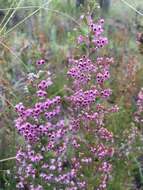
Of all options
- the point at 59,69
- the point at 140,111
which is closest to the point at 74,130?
the point at 140,111

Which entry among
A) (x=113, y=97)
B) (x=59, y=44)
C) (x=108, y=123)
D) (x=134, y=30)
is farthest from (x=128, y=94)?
(x=134, y=30)

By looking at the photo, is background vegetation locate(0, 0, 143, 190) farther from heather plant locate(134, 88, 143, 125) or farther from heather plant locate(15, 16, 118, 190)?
heather plant locate(15, 16, 118, 190)

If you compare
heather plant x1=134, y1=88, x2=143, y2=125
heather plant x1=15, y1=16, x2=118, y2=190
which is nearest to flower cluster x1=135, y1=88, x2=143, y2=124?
heather plant x1=134, y1=88, x2=143, y2=125

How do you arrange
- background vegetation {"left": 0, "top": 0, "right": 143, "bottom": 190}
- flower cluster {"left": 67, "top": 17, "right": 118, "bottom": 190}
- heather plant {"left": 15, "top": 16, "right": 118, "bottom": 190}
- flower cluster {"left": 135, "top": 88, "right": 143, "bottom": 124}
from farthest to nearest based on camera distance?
flower cluster {"left": 135, "top": 88, "right": 143, "bottom": 124}
background vegetation {"left": 0, "top": 0, "right": 143, "bottom": 190}
flower cluster {"left": 67, "top": 17, "right": 118, "bottom": 190}
heather plant {"left": 15, "top": 16, "right": 118, "bottom": 190}

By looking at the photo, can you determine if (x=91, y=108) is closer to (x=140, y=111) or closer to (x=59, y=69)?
(x=140, y=111)

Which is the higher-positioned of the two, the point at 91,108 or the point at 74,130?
the point at 91,108

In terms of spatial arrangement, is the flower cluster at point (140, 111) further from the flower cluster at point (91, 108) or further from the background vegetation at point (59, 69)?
the flower cluster at point (91, 108)

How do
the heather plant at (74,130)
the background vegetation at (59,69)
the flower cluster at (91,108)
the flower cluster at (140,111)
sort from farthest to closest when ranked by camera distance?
the flower cluster at (140,111) → the background vegetation at (59,69) → the flower cluster at (91,108) → the heather plant at (74,130)

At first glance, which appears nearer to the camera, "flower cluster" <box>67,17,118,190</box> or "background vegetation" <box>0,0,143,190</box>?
"flower cluster" <box>67,17,118,190</box>

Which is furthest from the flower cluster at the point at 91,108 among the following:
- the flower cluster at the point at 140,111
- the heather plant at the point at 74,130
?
the flower cluster at the point at 140,111
